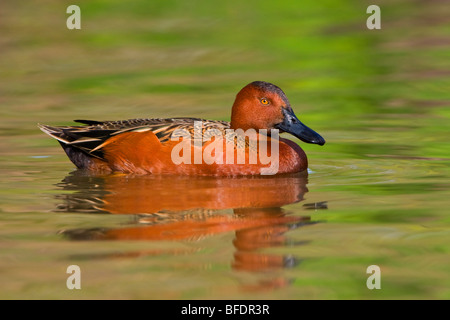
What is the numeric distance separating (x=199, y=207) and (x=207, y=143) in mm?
1626

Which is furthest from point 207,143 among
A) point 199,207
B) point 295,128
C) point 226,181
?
point 199,207

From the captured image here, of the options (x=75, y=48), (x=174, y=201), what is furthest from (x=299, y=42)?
(x=174, y=201)

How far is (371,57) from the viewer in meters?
16.5

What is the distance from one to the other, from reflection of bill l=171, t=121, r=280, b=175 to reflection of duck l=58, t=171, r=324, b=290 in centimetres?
18

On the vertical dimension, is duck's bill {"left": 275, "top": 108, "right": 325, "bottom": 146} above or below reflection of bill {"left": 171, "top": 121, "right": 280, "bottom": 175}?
above

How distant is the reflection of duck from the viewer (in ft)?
21.3

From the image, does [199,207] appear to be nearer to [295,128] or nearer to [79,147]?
[295,128]

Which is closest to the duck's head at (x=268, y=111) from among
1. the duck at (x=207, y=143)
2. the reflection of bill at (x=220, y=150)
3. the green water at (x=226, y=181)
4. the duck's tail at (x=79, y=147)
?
the duck at (x=207, y=143)

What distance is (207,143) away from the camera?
9094mm

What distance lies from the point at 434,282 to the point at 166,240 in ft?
6.34

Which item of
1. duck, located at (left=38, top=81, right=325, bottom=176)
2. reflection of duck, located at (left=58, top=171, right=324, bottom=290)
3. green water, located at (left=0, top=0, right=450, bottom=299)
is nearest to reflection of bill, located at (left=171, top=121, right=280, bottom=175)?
duck, located at (left=38, top=81, right=325, bottom=176)

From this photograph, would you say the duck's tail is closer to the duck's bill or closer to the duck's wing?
the duck's wing

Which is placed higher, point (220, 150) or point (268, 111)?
point (268, 111)

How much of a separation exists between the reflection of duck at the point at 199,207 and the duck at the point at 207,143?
14 centimetres
